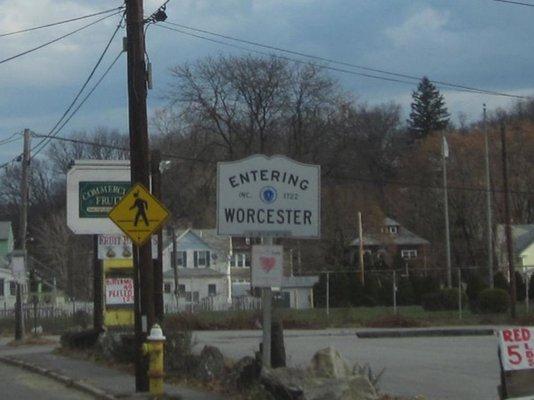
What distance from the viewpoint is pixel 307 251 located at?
77.4 m

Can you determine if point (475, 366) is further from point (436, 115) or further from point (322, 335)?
point (436, 115)

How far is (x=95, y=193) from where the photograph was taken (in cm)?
2686

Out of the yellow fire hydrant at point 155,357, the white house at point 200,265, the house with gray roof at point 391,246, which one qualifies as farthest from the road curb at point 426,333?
the white house at point 200,265

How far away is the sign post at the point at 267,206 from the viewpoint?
14.1m

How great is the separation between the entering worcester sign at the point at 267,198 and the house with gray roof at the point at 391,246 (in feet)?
192

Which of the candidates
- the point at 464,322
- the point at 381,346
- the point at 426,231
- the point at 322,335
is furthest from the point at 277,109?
the point at 381,346

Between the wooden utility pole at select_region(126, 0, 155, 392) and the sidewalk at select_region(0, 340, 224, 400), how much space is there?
24.5 inches

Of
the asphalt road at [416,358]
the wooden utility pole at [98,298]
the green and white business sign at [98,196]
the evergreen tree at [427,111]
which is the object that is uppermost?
the evergreen tree at [427,111]

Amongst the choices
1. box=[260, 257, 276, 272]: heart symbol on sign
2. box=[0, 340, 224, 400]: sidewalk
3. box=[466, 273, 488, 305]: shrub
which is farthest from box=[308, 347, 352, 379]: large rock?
box=[466, 273, 488, 305]: shrub

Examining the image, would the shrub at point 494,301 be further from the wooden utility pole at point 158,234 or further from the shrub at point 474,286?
the wooden utility pole at point 158,234

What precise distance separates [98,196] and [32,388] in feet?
28.2

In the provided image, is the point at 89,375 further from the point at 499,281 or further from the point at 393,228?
the point at 393,228

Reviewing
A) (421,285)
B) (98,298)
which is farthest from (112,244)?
(421,285)

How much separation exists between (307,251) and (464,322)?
3451 centimetres
